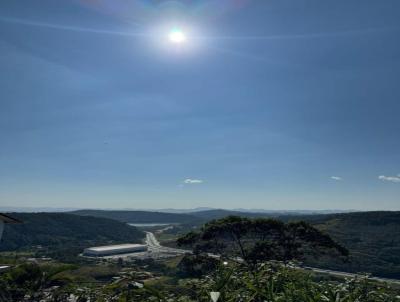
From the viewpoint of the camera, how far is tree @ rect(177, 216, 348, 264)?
1252 inches

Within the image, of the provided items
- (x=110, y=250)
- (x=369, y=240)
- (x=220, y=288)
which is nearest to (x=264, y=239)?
(x=220, y=288)

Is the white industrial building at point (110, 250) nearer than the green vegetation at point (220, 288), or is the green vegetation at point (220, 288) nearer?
the green vegetation at point (220, 288)

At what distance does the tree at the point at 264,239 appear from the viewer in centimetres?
3180

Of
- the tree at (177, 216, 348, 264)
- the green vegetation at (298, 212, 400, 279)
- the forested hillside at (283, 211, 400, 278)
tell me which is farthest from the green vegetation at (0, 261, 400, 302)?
the green vegetation at (298, 212, 400, 279)

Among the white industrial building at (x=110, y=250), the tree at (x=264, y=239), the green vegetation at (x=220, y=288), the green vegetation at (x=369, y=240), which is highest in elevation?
the green vegetation at (x=220, y=288)

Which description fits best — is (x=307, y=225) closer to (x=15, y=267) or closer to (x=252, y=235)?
(x=252, y=235)

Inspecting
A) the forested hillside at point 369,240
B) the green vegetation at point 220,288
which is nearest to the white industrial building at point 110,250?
the forested hillside at point 369,240

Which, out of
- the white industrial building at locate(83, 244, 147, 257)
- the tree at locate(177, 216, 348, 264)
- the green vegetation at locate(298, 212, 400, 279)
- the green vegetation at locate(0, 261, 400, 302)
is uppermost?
the green vegetation at locate(0, 261, 400, 302)

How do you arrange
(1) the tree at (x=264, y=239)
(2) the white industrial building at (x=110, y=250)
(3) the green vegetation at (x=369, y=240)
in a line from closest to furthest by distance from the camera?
(1) the tree at (x=264, y=239), (3) the green vegetation at (x=369, y=240), (2) the white industrial building at (x=110, y=250)

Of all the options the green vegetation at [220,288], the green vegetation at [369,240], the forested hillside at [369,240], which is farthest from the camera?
the forested hillside at [369,240]

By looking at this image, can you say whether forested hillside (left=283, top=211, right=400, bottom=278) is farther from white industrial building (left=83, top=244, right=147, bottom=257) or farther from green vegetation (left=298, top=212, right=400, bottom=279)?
white industrial building (left=83, top=244, right=147, bottom=257)

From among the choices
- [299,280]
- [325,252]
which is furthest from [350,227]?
[299,280]

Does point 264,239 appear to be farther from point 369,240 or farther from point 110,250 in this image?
point 110,250

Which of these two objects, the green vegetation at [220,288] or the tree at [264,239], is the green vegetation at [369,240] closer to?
the tree at [264,239]
